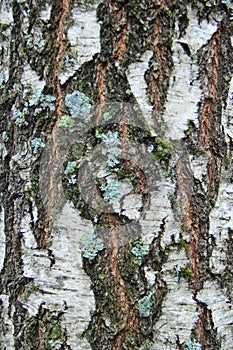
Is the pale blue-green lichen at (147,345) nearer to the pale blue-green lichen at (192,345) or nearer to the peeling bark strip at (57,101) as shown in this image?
the pale blue-green lichen at (192,345)

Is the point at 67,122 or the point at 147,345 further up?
the point at 67,122

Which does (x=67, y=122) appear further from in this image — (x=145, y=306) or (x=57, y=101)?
(x=145, y=306)

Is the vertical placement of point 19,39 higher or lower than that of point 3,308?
higher

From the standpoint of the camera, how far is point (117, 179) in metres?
1.16

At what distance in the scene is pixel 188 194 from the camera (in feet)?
3.88

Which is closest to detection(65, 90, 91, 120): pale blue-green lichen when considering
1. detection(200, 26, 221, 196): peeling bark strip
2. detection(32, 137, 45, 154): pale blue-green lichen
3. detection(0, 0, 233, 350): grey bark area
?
detection(0, 0, 233, 350): grey bark area

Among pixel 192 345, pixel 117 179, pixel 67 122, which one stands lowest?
pixel 192 345

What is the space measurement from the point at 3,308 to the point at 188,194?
0.57 meters

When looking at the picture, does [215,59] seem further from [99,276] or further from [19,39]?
[99,276]

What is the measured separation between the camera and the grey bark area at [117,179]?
45.7 inches

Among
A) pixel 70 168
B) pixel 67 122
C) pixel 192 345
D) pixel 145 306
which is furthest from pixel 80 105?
pixel 192 345

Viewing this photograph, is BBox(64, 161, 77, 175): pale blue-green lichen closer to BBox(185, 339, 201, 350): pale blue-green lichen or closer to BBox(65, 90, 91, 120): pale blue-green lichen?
BBox(65, 90, 91, 120): pale blue-green lichen

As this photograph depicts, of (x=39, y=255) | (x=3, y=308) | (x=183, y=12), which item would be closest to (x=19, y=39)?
(x=183, y=12)

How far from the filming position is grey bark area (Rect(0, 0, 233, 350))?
1160mm
